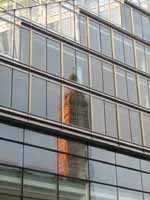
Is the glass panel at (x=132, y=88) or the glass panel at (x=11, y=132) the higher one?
the glass panel at (x=132, y=88)

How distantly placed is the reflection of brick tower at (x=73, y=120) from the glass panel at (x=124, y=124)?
8.60 feet

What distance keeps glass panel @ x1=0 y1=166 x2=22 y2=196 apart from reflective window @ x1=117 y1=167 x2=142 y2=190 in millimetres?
6577

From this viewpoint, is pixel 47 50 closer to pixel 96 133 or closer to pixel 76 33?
pixel 76 33

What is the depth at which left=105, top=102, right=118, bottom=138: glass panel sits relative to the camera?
2883 cm

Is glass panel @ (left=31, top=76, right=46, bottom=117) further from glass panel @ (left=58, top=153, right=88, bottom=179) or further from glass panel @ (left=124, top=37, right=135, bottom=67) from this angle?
glass panel @ (left=124, top=37, right=135, bottom=67)

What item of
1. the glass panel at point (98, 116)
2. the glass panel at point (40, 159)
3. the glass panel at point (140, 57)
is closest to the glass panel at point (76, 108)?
the glass panel at point (98, 116)

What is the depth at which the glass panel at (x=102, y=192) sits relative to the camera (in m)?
26.3

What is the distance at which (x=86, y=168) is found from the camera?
26578mm

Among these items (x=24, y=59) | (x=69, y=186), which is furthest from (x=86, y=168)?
(x=24, y=59)

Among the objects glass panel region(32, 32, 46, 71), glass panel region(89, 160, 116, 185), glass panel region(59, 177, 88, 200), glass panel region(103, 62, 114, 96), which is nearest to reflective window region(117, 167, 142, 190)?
glass panel region(89, 160, 116, 185)

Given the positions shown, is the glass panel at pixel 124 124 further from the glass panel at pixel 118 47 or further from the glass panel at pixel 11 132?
the glass panel at pixel 11 132

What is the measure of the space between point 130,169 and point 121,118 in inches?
118

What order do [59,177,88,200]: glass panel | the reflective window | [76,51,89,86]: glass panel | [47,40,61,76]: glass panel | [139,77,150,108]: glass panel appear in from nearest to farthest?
[59,177,88,200]: glass panel
[47,40,61,76]: glass panel
the reflective window
[76,51,89,86]: glass panel
[139,77,150,108]: glass panel

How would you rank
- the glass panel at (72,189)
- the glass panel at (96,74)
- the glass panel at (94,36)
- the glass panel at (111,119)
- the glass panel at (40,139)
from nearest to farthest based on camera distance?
the glass panel at (40,139)
the glass panel at (72,189)
the glass panel at (111,119)
the glass panel at (96,74)
the glass panel at (94,36)
